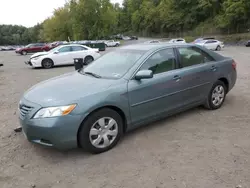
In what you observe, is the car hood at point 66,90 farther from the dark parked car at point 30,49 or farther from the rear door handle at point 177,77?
the dark parked car at point 30,49

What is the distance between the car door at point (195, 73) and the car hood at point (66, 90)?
4.82ft

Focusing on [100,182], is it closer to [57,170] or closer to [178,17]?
[57,170]

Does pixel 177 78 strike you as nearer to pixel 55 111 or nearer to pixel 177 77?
pixel 177 77

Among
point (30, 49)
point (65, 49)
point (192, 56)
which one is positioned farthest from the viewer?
point (30, 49)

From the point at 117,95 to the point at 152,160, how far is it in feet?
3.35

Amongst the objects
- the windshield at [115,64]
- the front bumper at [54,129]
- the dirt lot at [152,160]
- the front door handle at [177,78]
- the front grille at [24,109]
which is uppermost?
the windshield at [115,64]

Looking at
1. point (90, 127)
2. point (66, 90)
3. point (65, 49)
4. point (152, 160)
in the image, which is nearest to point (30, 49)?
point (65, 49)

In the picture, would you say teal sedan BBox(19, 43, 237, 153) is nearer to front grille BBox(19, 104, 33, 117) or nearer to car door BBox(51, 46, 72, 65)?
front grille BBox(19, 104, 33, 117)

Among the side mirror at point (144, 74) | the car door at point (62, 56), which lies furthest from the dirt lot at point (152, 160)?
the car door at point (62, 56)

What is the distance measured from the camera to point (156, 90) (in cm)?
379

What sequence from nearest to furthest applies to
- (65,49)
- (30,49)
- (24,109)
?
1. (24,109)
2. (65,49)
3. (30,49)

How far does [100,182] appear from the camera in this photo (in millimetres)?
2766

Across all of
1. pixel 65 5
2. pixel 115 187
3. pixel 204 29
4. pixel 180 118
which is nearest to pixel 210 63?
pixel 180 118

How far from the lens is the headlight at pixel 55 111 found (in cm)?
302
